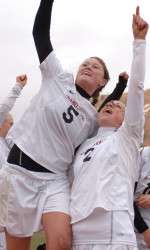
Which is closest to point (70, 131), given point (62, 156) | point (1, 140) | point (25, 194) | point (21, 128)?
point (62, 156)

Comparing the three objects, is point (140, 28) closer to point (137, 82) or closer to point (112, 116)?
point (137, 82)

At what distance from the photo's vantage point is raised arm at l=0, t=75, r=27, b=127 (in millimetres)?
3719

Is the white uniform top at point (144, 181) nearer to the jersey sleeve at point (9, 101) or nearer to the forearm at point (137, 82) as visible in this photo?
the forearm at point (137, 82)

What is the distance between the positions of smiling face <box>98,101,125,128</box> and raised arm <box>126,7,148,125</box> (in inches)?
14.8

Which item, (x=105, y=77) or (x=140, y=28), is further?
(x=105, y=77)

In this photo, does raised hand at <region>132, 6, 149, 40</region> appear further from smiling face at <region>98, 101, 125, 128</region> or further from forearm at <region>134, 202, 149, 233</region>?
A: forearm at <region>134, 202, 149, 233</region>

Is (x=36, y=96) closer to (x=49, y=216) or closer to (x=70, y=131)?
(x=70, y=131)

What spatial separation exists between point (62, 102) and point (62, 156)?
1.26ft

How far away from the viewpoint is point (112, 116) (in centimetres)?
269

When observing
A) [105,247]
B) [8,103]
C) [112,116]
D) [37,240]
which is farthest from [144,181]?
[37,240]

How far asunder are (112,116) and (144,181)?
633mm

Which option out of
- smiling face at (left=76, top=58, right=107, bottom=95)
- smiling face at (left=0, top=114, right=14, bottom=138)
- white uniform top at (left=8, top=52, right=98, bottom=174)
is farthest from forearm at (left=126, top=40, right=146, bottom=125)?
smiling face at (left=0, top=114, right=14, bottom=138)

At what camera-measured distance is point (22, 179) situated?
244 cm

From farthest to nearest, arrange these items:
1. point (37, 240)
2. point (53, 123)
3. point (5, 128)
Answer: point (37, 240) → point (5, 128) → point (53, 123)
